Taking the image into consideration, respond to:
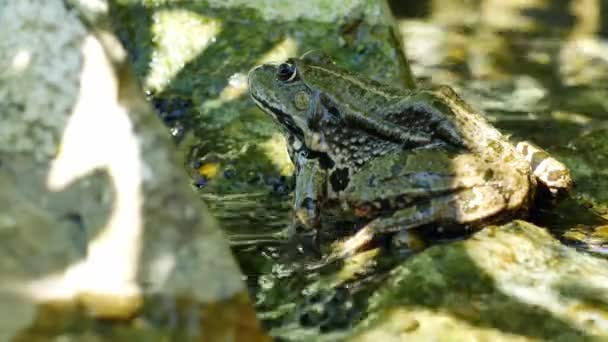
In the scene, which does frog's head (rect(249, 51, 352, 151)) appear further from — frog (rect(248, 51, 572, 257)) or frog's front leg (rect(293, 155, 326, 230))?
frog's front leg (rect(293, 155, 326, 230))

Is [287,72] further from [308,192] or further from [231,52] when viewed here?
[231,52]

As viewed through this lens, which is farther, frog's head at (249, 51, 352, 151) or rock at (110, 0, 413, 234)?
rock at (110, 0, 413, 234)

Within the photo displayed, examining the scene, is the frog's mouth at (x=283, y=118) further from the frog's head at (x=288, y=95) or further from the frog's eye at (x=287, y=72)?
the frog's eye at (x=287, y=72)

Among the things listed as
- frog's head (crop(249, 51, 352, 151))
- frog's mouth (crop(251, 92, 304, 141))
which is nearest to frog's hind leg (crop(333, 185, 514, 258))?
frog's head (crop(249, 51, 352, 151))

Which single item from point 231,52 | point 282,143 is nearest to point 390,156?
point 282,143

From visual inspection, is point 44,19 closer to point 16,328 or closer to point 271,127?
point 16,328

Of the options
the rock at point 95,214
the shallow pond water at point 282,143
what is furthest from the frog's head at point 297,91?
the rock at point 95,214
